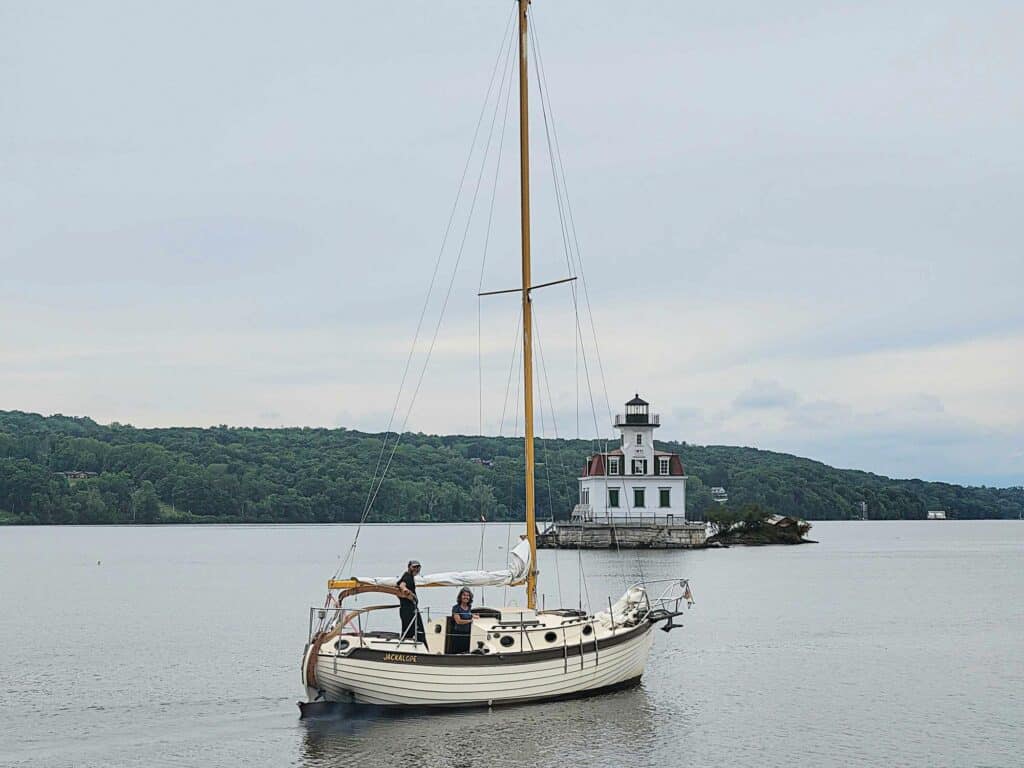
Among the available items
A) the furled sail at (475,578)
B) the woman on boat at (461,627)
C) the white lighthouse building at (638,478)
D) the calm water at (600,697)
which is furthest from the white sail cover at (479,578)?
the white lighthouse building at (638,478)

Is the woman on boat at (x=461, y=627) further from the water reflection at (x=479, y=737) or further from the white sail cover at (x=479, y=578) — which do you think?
the water reflection at (x=479, y=737)

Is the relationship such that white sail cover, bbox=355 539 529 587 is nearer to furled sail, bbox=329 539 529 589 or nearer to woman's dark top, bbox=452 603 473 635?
furled sail, bbox=329 539 529 589

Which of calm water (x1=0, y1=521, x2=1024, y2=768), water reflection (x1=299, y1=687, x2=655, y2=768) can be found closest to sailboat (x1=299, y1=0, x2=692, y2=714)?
water reflection (x1=299, y1=687, x2=655, y2=768)

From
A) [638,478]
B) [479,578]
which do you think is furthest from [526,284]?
[638,478]

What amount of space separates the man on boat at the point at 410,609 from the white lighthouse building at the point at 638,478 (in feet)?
235

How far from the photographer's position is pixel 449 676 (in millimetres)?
25891

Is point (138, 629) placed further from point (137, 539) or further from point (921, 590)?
point (137, 539)

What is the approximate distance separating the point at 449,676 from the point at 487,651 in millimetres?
1009

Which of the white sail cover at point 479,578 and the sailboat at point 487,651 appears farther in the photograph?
the white sail cover at point 479,578

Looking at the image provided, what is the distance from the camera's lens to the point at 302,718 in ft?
89.5

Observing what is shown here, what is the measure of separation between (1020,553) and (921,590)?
6293 cm

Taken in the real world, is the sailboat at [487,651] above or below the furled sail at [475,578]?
below

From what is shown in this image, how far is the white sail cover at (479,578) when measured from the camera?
27.7m

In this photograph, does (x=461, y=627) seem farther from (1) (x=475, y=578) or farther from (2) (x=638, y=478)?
(2) (x=638, y=478)
